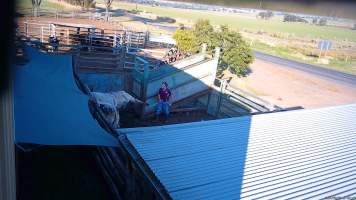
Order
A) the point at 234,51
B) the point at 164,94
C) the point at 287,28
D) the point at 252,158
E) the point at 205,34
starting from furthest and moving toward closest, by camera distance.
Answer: the point at 287,28 → the point at 205,34 → the point at 234,51 → the point at 164,94 → the point at 252,158

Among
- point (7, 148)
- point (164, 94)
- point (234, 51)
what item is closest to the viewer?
point (7, 148)

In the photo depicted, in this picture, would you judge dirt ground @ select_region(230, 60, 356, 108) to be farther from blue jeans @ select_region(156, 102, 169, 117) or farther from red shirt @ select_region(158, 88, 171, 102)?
red shirt @ select_region(158, 88, 171, 102)

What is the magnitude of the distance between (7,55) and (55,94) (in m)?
5.05

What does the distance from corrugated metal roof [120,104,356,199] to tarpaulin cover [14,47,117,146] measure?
996 mm

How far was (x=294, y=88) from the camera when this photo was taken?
20922mm

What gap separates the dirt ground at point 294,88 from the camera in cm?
1800

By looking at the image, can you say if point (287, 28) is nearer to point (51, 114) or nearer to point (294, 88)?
point (294, 88)

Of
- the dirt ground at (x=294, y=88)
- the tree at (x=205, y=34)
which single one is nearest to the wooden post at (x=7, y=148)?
the dirt ground at (x=294, y=88)

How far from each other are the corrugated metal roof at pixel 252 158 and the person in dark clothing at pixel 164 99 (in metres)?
4.14

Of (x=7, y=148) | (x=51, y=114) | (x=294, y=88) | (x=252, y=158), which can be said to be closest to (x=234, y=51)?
(x=294, y=88)

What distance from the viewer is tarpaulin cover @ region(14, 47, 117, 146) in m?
5.87

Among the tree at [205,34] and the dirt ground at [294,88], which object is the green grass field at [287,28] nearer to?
the tree at [205,34]

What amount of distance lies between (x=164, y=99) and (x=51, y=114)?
494 cm

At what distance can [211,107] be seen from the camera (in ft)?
41.4
